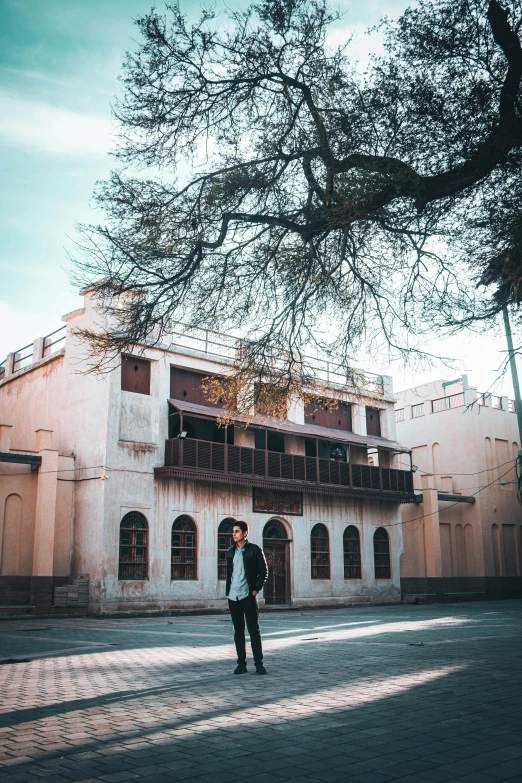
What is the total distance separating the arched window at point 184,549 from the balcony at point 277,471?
5.65ft

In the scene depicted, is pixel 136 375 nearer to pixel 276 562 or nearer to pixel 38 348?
pixel 38 348

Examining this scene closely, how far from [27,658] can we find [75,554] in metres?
13.7

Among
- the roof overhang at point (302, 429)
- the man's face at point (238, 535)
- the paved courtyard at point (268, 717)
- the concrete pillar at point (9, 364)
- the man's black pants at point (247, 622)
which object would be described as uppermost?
the concrete pillar at point (9, 364)

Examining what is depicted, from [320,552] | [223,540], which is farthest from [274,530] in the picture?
[223,540]

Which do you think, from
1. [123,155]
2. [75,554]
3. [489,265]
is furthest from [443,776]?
[75,554]

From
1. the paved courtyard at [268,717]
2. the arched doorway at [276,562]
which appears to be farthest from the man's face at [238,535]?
the arched doorway at [276,562]

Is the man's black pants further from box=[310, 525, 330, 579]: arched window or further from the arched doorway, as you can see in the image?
box=[310, 525, 330, 579]: arched window

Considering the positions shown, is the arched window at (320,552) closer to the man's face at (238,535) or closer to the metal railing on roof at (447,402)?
the metal railing on roof at (447,402)

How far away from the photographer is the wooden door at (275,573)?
86.9 feet

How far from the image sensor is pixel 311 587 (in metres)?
27.4

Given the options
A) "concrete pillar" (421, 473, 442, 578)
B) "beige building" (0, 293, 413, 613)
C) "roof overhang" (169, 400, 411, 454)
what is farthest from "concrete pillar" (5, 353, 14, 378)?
"concrete pillar" (421, 473, 442, 578)

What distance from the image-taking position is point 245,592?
22.7 ft

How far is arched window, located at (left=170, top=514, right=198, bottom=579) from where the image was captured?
2334 centimetres

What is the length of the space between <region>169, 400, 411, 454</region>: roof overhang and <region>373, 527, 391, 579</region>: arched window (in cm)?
397
